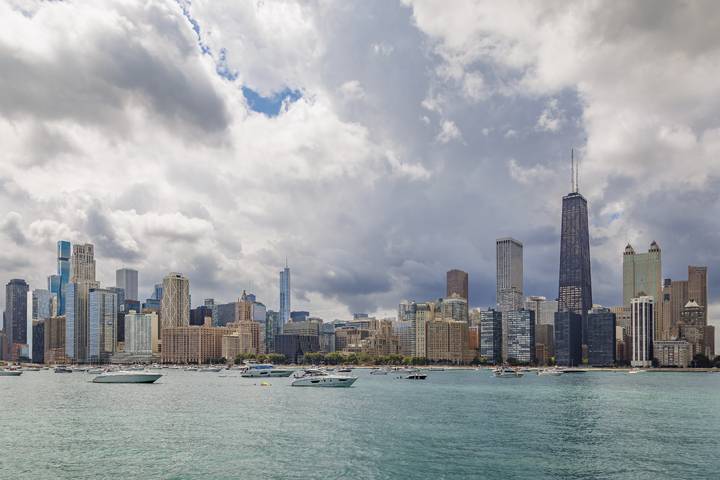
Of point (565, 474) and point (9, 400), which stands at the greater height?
point (565, 474)

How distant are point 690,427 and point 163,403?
3924 inches

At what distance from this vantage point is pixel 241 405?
429 feet

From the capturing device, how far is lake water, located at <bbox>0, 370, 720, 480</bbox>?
63750 mm

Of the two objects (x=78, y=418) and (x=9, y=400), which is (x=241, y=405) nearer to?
(x=78, y=418)

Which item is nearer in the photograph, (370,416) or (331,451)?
(331,451)

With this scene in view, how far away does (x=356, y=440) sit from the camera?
81.4 m

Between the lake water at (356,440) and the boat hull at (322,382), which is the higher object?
the lake water at (356,440)

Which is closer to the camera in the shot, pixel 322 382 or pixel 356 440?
pixel 356 440

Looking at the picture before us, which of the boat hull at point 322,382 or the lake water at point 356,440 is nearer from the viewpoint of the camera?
the lake water at point 356,440

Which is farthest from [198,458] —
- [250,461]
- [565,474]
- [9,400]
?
[9,400]

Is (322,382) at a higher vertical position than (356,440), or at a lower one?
lower

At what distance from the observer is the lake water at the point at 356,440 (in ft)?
209

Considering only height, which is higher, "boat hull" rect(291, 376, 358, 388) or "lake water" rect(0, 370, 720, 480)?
"lake water" rect(0, 370, 720, 480)

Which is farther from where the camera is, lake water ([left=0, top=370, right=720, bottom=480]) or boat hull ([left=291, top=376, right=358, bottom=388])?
boat hull ([left=291, top=376, right=358, bottom=388])
